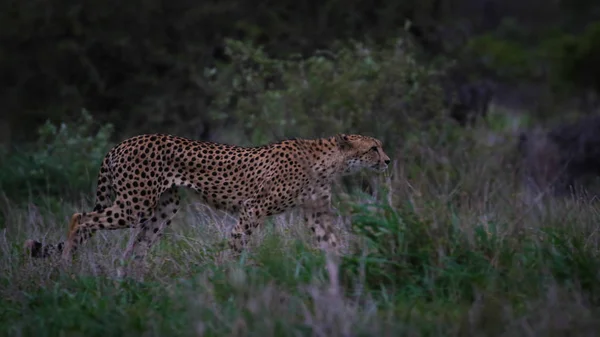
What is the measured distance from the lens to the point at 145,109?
46.0 feet

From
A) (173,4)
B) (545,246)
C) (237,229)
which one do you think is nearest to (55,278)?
(237,229)

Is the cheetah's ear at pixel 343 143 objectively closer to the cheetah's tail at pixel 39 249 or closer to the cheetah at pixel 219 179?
the cheetah at pixel 219 179

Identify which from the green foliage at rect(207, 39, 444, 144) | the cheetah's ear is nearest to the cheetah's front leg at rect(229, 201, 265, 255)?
the cheetah's ear

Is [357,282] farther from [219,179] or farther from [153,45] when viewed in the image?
[153,45]

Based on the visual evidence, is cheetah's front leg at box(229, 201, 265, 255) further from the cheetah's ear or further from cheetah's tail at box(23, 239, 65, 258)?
cheetah's tail at box(23, 239, 65, 258)

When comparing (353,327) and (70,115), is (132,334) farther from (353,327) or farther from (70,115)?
(70,115)

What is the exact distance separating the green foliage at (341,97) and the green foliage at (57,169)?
182 cm

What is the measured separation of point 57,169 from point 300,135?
2583 millimetres

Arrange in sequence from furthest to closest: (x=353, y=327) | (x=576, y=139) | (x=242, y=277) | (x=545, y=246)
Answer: (x=576, y=139)
(x=545, y=246)
(x=242, y=277)
(x=353, y=327)

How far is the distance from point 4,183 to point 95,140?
1091 mm

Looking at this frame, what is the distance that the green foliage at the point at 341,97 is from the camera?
11.4m

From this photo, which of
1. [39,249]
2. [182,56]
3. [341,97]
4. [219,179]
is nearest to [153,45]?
[182,56]

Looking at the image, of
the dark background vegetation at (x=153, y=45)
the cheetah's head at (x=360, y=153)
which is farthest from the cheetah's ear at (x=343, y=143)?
the dark background vegetation at (x=153, y=45)

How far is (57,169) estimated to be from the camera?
1099 centimetres
